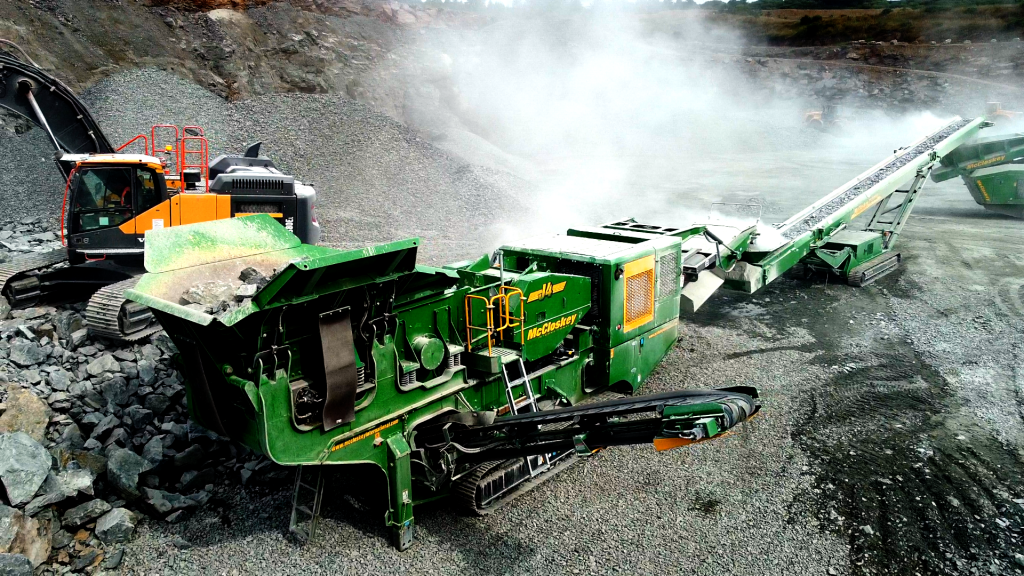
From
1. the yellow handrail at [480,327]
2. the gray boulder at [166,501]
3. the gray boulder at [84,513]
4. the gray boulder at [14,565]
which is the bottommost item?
the gray boulder at [166,501]

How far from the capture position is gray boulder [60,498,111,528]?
5.52 meters

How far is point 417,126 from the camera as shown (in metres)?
23.1

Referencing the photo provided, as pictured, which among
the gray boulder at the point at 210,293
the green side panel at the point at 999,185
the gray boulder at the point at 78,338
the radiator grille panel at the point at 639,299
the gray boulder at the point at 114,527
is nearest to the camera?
the gray boulder at the point at 210,293

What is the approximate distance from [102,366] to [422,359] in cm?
387

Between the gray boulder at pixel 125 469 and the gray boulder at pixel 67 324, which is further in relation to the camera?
the gray boulder at pixel 67 324

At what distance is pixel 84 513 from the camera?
5.57 m

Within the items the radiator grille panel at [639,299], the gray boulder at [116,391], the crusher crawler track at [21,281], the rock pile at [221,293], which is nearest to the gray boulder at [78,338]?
the gray boulder at [116,391]

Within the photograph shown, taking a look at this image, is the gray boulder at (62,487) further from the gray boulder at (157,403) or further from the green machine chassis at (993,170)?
the green machine chassis at (993,170)

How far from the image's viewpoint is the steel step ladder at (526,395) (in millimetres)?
6359

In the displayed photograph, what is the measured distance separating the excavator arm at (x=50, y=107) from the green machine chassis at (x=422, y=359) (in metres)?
6.55

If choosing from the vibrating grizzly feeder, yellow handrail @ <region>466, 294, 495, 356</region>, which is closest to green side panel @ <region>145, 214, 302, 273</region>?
the vibrating grizzly feeder

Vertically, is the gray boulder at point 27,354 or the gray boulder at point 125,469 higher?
the gray boulder at point 27,354

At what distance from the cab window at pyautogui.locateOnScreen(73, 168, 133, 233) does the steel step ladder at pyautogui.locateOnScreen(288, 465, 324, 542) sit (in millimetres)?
5297

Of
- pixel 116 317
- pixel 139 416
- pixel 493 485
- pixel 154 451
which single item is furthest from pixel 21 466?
pixel 493 485
